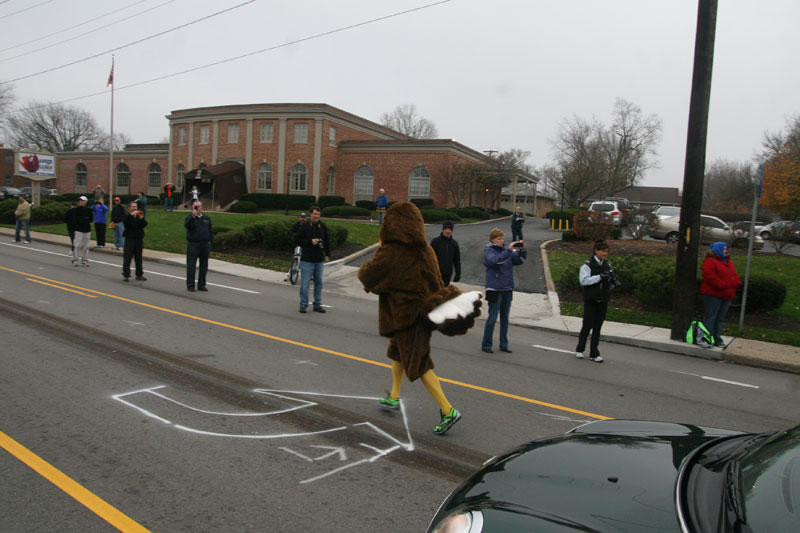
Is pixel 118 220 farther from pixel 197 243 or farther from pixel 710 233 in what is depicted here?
pixel 710 233

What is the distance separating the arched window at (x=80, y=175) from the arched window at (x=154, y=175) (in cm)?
1111

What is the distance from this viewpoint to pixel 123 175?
59.4m

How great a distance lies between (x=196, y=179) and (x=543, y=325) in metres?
40.1

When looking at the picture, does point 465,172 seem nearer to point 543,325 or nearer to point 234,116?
point 234,116

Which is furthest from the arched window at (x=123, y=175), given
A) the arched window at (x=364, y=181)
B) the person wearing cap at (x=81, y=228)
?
the person wearing cap at (x=81, y=228)

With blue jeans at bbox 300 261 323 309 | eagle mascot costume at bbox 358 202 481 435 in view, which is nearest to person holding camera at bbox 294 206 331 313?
blue jeans at bbox 300 261 323 309

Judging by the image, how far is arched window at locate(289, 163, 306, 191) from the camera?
47.0 meters

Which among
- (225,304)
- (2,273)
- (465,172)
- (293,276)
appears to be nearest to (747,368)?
(225,304)

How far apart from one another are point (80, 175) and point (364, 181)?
37059 mm

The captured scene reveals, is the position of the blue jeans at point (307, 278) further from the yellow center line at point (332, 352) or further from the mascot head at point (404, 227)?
the mascot head at point (404, 227)

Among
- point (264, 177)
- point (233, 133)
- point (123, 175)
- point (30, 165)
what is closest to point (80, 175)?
point (123, 175)

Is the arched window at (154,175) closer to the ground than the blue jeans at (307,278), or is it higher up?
higher up

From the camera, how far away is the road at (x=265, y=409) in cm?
351

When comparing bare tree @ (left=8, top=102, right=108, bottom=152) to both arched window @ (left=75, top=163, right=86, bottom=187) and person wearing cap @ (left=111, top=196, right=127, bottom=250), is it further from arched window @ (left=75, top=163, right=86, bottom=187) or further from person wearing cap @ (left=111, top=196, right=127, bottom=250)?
person wearing cap @ (left=111, top=196, right=127, bottom=250)
